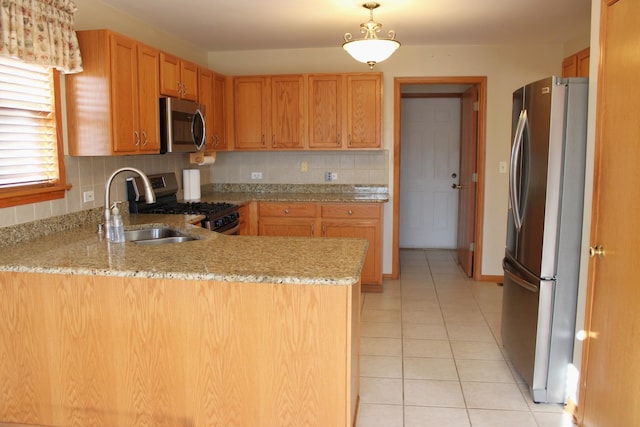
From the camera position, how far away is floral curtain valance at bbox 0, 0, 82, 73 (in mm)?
2547

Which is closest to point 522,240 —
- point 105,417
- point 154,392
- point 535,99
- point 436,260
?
point 535,99

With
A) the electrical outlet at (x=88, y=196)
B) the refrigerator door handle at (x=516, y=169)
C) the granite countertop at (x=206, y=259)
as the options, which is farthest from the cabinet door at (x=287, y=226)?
the refrigerator door handle at (x=516, y=169)

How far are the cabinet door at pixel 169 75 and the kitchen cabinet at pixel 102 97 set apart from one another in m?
0.39

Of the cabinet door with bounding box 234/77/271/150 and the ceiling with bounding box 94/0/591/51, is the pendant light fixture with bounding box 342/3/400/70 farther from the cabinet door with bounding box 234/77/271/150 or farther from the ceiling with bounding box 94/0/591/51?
the cabinet door with bounding box 234/77/271/150

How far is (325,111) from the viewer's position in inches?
195

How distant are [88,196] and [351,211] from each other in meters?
2.29

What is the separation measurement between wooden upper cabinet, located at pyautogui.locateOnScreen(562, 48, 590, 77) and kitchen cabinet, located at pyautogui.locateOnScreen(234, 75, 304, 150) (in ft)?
7.53

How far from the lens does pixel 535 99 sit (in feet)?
9.18

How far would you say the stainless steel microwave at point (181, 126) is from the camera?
3748 mm

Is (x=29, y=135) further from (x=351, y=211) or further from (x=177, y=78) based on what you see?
(x=351, y=211)

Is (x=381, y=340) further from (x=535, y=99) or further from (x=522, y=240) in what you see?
(x=535, y=99)

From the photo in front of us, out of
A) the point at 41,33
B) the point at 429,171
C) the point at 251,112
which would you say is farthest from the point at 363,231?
the point at 41,33

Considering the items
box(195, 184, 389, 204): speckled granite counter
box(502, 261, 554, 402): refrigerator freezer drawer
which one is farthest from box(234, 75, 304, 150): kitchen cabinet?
box(502, 261, 554, 402): refrigerator freezer drawer

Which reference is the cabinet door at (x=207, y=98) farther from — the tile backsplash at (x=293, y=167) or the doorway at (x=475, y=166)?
the doorway at (x=475, y=166)
